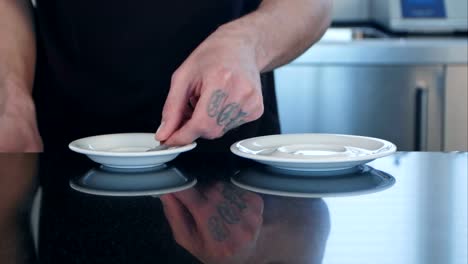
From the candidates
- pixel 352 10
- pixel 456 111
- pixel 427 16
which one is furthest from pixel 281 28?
pixel 352 10

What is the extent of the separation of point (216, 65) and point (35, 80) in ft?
1.85

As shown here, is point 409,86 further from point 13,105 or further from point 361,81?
point 13,105

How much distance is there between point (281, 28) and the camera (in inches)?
43.1

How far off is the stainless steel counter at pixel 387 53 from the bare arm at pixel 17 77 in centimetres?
84

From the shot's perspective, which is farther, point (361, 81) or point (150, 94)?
point (361, 81)

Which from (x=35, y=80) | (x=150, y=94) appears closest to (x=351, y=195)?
(x=150, y=94)

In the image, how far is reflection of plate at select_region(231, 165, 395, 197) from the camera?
26.9 inches

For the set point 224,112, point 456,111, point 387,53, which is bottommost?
point 456,111

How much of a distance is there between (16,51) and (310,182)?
2.19 ft

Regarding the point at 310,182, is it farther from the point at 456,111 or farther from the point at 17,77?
the point at 456,111

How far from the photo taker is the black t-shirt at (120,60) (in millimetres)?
1206

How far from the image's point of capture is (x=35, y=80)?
1305mm

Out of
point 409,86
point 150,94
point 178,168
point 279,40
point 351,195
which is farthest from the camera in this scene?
point 409,86

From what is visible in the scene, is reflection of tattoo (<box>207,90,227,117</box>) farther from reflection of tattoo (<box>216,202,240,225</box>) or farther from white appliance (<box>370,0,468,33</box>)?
white appliance (<box>370,0,468,33</box>)
